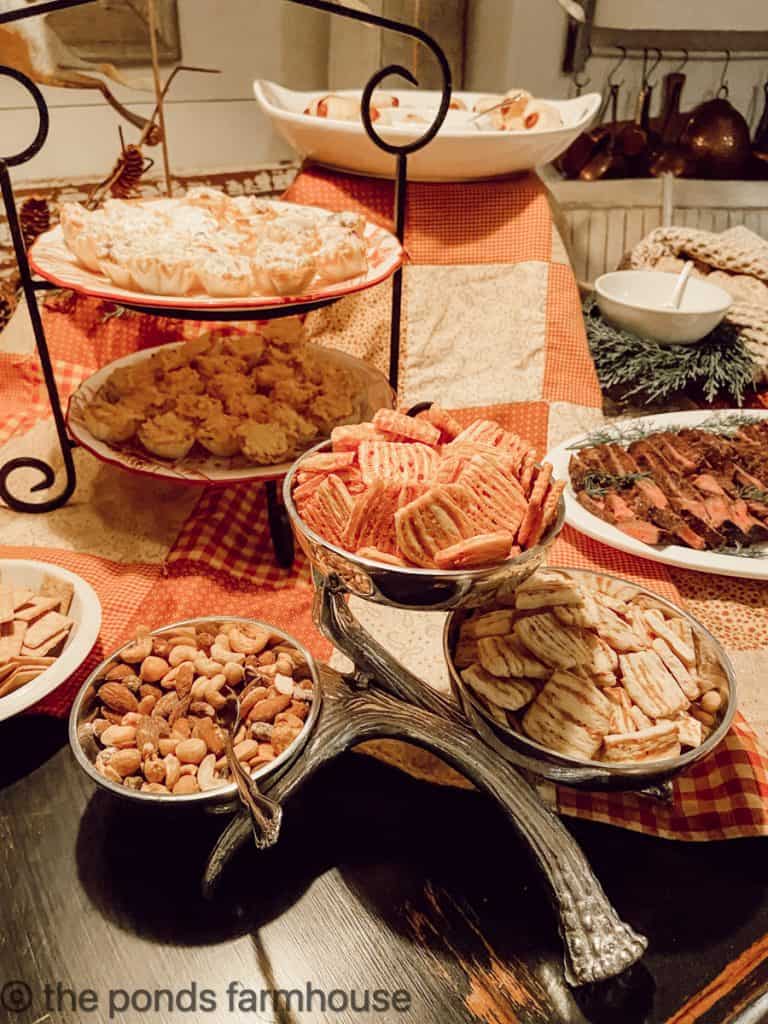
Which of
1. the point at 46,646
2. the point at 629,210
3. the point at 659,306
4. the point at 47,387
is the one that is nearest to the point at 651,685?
the point at 46,646

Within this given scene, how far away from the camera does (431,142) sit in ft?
4.38

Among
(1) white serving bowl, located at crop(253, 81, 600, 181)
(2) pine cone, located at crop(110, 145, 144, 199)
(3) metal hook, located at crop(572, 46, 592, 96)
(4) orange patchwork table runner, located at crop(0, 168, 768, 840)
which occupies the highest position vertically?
(3) metal hook, located at crop(572, 46, 592, 96)

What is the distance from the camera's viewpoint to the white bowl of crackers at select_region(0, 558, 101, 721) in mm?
755

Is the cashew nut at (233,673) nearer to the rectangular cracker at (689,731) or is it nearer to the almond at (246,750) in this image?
the almond at (246,750)

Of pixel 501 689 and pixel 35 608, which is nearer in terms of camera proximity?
pixel 501 689

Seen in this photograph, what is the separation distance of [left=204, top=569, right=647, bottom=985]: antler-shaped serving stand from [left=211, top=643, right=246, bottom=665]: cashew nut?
0.26ft

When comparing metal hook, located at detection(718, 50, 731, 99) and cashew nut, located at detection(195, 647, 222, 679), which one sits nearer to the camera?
cashew nut, located at detection(195, 647, 222, 679)

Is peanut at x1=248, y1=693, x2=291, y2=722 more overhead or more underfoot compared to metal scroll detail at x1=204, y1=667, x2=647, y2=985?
more overhead

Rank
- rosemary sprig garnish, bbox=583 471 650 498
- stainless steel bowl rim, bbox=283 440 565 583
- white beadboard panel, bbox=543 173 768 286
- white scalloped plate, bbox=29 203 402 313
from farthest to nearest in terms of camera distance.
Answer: white beadboard panel, bbox=543 173 768 286, rosemary sprig garnish, bbox=583 471 650 498, white scalloped plate, bbox=29 203 402 313, stainless steel bowl rim, bbox=283 440 565 583

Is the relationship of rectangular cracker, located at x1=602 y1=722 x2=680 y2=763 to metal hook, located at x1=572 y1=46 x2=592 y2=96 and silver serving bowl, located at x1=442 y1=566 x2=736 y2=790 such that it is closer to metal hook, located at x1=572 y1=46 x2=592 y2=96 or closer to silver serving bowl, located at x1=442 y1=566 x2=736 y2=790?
silver serving bowl, located at x1=442 y1=566 x2=736 y2=790

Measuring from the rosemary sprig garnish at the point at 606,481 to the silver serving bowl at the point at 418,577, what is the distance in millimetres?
491

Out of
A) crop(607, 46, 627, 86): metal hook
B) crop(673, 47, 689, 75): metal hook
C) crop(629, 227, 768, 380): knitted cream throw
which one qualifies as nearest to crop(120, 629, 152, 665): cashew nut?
crop(629, 227, 768, 380): knitted cream throw

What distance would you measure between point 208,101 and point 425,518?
1.80m

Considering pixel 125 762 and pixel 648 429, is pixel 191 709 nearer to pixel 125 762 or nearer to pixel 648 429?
pixel 125 762
